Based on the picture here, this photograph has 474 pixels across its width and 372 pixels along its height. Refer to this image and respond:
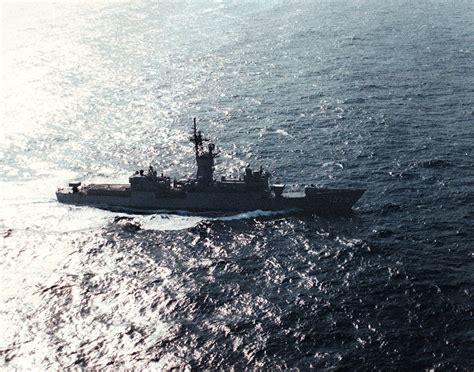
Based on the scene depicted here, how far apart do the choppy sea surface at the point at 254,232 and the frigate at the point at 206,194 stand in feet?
9.03

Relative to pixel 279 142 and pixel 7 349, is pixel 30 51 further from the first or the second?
pixel 7 349

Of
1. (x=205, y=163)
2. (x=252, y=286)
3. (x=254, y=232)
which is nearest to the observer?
(x=252, y=286)

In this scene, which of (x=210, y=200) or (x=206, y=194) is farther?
(x=210, y=200)

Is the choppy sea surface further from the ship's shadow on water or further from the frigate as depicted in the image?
the frigate

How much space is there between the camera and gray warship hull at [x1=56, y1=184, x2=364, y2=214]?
74.4 meters

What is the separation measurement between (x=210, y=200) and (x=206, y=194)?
4.11ft

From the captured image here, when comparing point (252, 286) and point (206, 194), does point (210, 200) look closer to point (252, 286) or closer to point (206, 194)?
point (206, 194)

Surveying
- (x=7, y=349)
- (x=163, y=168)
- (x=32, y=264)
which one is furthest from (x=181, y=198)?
(x=7, y=349)

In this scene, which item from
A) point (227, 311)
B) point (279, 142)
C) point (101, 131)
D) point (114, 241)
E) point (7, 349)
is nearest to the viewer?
point (7, 349)

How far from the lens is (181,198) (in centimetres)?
8025

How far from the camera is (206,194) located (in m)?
78.6

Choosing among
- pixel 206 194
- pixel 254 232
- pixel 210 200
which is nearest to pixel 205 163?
pixel 206 194

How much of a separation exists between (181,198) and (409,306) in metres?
41.2

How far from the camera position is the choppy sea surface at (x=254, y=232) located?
159ft
